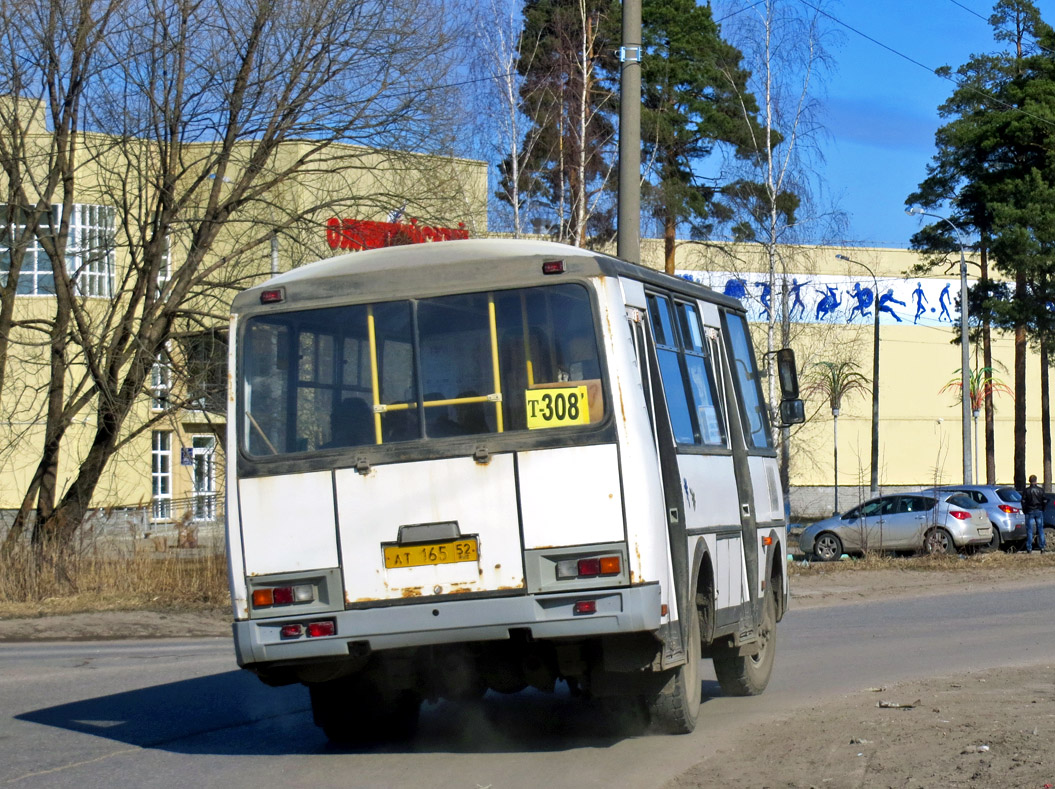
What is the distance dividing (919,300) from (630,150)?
5433 cm

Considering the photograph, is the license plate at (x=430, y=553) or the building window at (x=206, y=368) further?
the building window at (x=206, y=368)

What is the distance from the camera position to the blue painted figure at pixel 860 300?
63.8 m

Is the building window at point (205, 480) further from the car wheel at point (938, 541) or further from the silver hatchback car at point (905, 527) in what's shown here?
the car wheel at point (938, 541)

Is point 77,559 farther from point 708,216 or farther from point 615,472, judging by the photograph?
point 708,216

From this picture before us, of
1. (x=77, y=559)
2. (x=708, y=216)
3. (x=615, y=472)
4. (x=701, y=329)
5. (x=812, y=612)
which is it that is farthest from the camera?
(x=708, y=216)

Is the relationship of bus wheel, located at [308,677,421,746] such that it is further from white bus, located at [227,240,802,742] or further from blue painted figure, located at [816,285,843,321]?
blue painted figure, located at [816,285,843,321]

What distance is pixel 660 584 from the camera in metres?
7.53

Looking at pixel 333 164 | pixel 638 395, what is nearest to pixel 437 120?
pixel 333 164

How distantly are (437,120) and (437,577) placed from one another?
13822mm

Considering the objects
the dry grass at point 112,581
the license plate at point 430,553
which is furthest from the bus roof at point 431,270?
the dry grass at point 112,581

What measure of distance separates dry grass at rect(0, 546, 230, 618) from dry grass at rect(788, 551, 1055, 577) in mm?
10199

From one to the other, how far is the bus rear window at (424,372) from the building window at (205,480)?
10.4 m

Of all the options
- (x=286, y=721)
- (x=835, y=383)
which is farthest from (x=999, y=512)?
(x=835, y=383)

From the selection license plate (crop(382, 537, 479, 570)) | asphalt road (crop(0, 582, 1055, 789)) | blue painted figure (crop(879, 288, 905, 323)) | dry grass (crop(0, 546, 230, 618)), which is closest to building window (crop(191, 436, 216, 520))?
dry grass (crop(0, 546, 230, 618))
